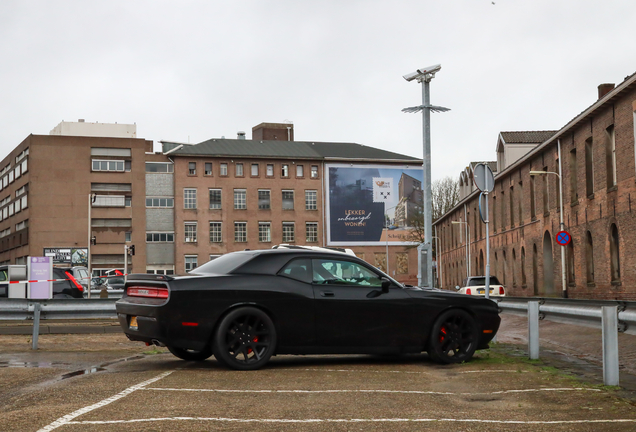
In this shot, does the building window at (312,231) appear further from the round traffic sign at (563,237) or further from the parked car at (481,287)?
the round traffic sign at (563,237)

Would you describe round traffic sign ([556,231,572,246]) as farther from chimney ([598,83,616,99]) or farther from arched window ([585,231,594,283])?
chimney ([598,83,616,99])

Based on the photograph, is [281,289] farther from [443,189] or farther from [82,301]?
[443,189]

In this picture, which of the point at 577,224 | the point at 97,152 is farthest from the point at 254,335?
the point at 97,152

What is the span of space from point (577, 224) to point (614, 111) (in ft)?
21.4

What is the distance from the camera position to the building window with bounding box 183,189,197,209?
312 feet

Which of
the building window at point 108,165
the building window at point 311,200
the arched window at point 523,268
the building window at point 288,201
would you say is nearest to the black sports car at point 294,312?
the arched window at point 523,268

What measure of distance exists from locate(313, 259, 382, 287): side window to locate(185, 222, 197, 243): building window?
86.2m

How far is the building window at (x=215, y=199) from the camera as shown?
9581cm

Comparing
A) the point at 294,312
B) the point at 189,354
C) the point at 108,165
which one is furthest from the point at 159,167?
the point at 294,312

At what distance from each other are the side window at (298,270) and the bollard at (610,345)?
338cm

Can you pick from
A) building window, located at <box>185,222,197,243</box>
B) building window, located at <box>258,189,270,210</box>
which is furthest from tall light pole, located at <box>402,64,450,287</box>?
building window, located at <box>258,189,270,210</box>

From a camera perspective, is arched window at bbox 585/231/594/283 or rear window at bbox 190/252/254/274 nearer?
rear window at bbox 190/252/254/274

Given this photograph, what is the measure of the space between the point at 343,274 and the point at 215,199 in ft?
285

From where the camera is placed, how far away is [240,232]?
97.4 metres
